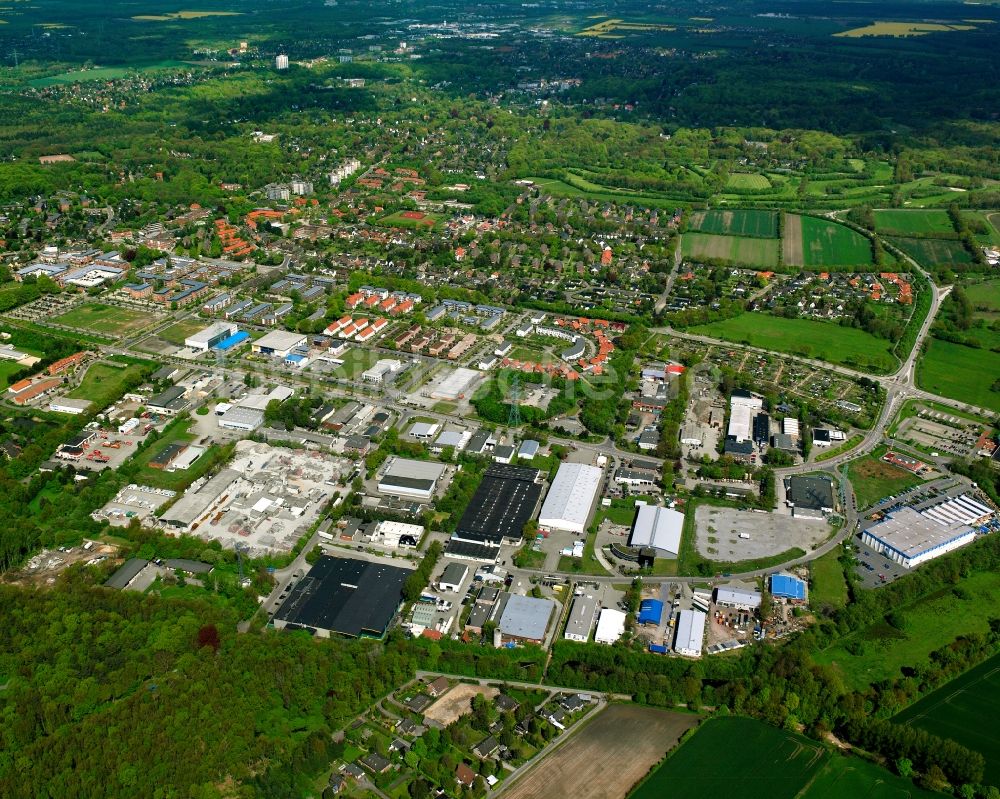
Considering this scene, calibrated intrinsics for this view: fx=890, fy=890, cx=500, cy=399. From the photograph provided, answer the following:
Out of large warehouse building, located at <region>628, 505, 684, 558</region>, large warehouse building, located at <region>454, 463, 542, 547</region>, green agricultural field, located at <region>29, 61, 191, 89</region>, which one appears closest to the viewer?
large warehouse building, located at <region>628, 505, 684, 558</region>

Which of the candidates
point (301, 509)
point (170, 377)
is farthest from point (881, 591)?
point (170, 377)

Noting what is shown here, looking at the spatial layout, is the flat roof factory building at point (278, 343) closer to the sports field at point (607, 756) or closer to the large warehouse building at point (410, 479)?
the large warehouse building at point (410, 479)

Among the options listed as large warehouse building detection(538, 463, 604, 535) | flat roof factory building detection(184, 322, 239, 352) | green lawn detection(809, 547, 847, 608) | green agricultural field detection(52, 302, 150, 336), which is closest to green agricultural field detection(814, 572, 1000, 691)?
green lawn detection(809, 547, 847, 608)

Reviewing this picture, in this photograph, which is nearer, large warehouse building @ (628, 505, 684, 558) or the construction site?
large warehouse building @ (628, 505, 684, 558)

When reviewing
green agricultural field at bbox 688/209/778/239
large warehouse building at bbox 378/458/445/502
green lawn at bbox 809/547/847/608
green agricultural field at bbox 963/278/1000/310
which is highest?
large warehouse building at bbox 378/458/445/502

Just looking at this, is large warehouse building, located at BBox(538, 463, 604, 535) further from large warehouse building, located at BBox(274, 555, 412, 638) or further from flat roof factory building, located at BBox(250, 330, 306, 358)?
flat roof factory building, located at BBox(250, 330, 306, 358)

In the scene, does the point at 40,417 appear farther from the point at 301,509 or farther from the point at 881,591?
the point at 881,591

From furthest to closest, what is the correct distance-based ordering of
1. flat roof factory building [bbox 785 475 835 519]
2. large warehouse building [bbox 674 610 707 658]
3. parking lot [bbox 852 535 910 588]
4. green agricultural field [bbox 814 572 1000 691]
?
flat roof factory building [bbox 785 475 835 519] < parking lot [bbox 852 535 910 588] < large warehouse building [bbox 674 610 707 658] < green agricultural field [bbox 814 572 1000 691]
